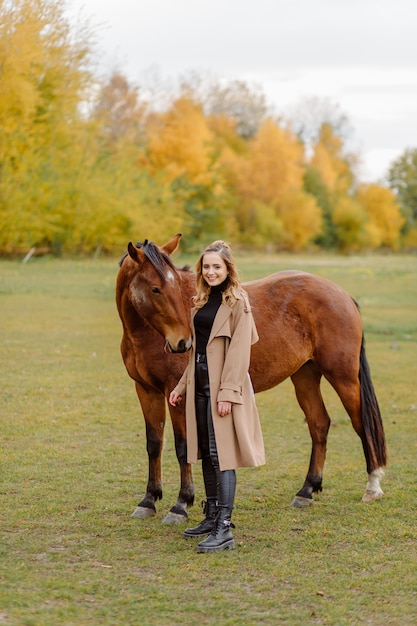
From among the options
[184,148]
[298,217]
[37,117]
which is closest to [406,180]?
[298,217]

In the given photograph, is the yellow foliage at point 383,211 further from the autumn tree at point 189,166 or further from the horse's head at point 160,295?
the horse's head at point 160,295

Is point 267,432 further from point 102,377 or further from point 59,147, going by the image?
point 59,147

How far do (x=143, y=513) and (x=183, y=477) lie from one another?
14.8 inches

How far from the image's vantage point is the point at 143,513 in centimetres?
567

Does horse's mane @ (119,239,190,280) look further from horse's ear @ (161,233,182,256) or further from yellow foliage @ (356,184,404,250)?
yellow foliage @ (356,184,404,250)

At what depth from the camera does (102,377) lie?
11312 millimetres

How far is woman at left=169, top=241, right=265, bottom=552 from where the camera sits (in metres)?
4.91

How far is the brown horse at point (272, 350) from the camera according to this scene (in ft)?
17.5

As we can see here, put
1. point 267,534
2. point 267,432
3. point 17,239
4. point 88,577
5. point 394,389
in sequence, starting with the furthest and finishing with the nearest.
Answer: point 17,239
point 394,389
point 267,432
point 267,534
point 88,577

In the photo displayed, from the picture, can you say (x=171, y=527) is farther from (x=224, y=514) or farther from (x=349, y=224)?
(x=349, y=224)

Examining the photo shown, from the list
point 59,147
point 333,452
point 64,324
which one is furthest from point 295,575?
point 59,147

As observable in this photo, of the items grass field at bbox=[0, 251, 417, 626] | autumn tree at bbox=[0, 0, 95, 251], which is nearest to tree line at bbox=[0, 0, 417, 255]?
autumn tree at bbox=[0, 0, 95, 251]

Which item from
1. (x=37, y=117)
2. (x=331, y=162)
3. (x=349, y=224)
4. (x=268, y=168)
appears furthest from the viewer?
(x=331, y=162)

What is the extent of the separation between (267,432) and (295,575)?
408cm
